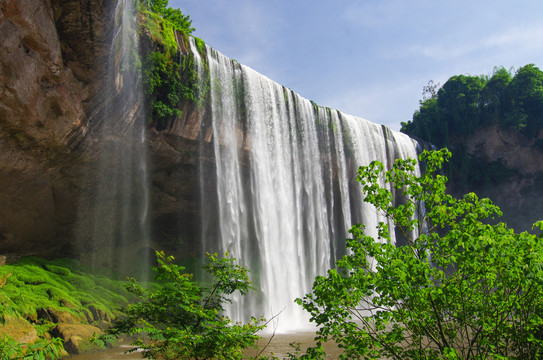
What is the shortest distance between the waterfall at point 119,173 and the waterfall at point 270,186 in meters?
3.25

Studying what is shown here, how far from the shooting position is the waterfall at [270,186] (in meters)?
18.9

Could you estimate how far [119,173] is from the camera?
17.3 m

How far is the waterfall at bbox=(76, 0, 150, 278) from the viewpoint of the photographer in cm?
1541

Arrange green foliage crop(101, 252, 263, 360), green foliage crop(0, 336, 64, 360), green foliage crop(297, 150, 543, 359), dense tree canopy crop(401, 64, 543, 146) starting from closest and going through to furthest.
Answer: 1. green foliage crop(0, 336, 64, 360)
2. green foliage crop(297, 150, 543, 359)
3. green foliage crop(101, 252, 263, 360)
4. dense tree canopy crop(401, 64, 543, 146)

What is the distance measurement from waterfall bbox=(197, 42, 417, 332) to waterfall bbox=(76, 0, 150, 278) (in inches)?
128

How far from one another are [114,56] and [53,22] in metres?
2.26

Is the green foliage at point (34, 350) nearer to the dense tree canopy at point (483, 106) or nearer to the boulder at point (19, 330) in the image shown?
the boulder at point (19, 330)

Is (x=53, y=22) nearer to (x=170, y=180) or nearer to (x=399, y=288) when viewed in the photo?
(x=170, y=180)

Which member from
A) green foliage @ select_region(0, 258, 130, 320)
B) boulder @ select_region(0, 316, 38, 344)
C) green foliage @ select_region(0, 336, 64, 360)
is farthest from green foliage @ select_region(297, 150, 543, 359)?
green foliage @ select_region(0, 258, 130, 320)

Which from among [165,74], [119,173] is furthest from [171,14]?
[119,173]

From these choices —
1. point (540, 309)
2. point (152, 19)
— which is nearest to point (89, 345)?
point (540, 309)

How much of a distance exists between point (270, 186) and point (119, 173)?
7389mm

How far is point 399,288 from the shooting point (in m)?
3.81

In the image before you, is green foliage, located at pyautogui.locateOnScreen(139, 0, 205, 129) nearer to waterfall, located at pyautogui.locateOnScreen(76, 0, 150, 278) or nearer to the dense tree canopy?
waterfall, located at pyautogui.locateOnScreen(76, 0, 150, 278)
